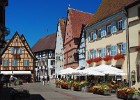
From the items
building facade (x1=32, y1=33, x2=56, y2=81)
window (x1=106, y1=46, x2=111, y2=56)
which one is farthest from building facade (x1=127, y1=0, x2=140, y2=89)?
building facade (x1=32, y1=33, x2=56, y2=81)

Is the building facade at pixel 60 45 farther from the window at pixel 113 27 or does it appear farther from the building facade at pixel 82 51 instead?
the window at pixel 113 27

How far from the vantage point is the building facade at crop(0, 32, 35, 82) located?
72375 mm

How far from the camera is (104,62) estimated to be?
42031 millimetres

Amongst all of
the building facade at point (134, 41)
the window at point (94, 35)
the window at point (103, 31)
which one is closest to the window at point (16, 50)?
the window at point (94, 35)

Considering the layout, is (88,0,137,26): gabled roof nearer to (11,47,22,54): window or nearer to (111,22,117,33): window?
(111,22,117,33): window

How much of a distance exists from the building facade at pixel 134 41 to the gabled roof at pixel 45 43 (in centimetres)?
6097

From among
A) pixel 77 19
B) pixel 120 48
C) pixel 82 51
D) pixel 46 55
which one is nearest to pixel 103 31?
pixel 120 48

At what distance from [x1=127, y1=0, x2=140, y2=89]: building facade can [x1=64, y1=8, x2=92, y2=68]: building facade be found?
23.3 metres

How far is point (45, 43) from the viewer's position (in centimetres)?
10000

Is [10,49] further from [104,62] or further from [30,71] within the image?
[104,62]

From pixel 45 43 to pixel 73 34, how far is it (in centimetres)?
4143

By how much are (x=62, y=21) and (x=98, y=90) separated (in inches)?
1783

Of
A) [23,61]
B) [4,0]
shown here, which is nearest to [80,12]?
[23,61]

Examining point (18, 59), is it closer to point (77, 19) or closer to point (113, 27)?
point (77, 19)
